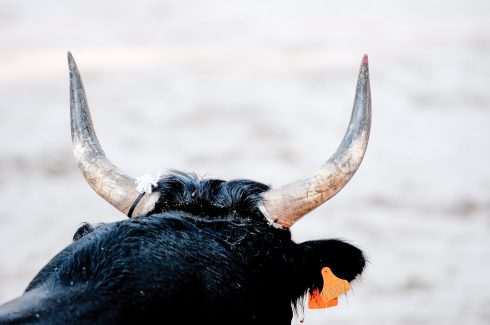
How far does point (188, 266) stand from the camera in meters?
3.18

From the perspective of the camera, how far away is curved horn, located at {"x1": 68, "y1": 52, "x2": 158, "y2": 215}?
400 centimetres

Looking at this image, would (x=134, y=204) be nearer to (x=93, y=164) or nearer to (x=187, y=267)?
(x=93, y=164)

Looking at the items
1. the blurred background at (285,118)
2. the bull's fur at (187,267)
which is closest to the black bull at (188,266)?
the bull's fur at (187,267)

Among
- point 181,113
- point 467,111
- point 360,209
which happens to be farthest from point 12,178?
point 467,111

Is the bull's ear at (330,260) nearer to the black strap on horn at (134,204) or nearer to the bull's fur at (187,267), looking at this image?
the bull's fur at (187,267)

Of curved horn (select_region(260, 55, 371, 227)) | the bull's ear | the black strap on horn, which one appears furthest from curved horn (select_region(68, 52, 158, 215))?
the bull's ear

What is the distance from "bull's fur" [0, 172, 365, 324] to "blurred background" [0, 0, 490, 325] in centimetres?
424

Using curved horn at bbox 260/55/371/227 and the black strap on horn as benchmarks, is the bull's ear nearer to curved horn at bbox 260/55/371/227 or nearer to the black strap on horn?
curved horn at bbox 260/55/371/227

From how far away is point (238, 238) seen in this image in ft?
11.5

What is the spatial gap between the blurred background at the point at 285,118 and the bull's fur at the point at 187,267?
4244 mm

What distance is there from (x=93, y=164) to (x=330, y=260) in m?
1.16

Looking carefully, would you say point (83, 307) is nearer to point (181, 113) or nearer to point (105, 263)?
point (105, 263)

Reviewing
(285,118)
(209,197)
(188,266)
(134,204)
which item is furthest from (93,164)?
(285,118)

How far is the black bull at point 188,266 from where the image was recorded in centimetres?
293
